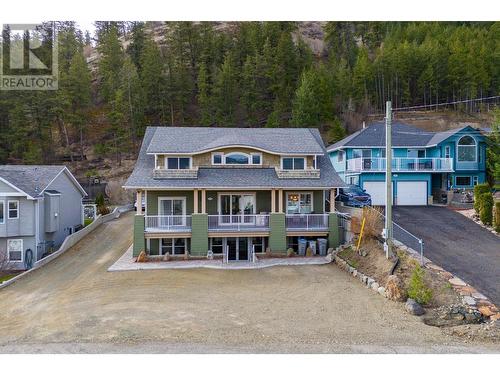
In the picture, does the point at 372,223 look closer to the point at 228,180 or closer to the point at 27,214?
the point at 228,180

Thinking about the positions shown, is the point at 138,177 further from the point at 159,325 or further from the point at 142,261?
the point at 159,325

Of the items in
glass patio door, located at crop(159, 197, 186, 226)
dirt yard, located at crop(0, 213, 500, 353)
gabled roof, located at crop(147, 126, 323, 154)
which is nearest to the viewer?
dirt yard, located at crop(0, 213, 500, 353)

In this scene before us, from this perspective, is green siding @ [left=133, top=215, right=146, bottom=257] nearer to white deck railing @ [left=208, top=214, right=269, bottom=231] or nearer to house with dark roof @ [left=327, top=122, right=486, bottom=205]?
white deck railing @ [left=208, top=214, right=269, bottom=231]

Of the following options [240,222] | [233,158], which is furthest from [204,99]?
[240,222]

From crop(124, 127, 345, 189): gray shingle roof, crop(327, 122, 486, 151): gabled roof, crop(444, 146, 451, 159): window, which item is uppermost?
crop(327, 122, 486, 151): gabled roof

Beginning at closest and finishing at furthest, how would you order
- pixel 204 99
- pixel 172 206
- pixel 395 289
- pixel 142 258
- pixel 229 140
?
pixel 395 289 < pixel 142 258 < pixel 172 206 < pixel 229 140 < pixel 204 99

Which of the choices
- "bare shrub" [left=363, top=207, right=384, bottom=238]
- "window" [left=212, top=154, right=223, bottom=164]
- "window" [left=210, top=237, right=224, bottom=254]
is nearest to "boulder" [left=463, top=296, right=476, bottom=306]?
"bare shrub" [left=363, top=207, right=384, bottom=238]

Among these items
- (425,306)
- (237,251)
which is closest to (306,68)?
(237,251)
